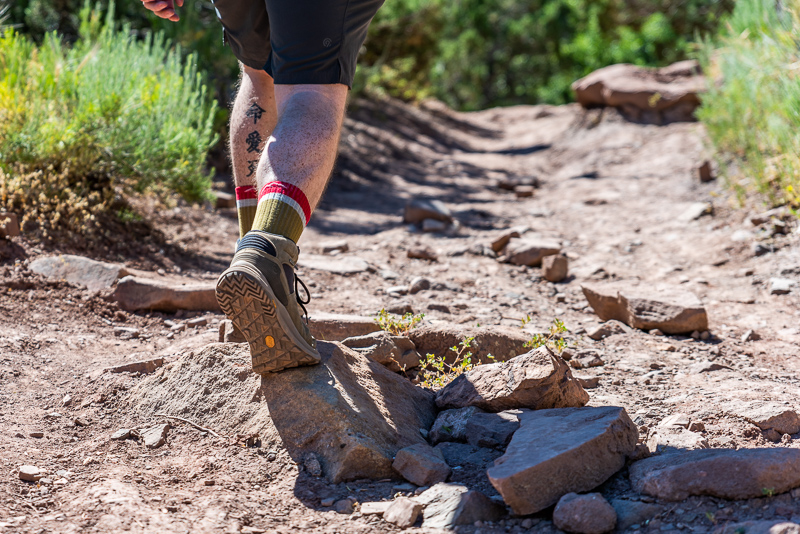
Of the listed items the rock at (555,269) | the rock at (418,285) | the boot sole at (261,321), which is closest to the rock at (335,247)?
the rock at (418,285)

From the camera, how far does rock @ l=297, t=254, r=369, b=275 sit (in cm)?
330

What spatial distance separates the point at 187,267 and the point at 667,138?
578 cm

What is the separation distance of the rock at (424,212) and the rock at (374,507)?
3.36 m

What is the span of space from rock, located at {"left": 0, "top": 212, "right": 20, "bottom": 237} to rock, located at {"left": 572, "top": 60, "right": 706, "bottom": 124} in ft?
22.0

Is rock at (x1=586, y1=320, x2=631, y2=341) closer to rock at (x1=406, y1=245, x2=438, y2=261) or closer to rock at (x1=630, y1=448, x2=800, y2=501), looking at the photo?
rock at (x1=630, y1=448, x2=800, y2=501)

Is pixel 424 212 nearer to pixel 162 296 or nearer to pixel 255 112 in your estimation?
pixel 162 296

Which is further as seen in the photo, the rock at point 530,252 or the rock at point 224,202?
the rock at point 224,202

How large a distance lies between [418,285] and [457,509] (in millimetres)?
1710

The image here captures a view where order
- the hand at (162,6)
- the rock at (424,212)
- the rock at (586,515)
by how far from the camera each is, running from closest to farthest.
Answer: the rock at (586,515) < the hand at (162,6) < the rock at (424,212)

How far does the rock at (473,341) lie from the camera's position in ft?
6.93

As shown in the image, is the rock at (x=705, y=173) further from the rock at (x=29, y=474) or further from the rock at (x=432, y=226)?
the rock at (x=29, y=474)

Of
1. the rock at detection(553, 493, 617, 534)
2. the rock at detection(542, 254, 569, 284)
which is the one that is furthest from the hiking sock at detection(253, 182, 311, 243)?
the rock at detection(542, 254, 569, 284)

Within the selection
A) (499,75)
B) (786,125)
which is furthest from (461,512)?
(499,75)

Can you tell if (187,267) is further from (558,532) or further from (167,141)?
(558,532)
